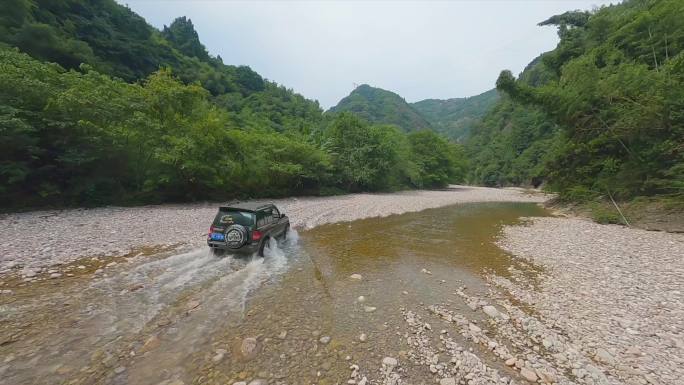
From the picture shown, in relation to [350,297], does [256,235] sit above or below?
above

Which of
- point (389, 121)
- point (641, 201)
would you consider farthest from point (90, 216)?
point (389, 121)

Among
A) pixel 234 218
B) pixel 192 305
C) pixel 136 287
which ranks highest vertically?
pixel 234 218

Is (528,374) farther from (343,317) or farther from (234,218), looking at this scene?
(234,218)

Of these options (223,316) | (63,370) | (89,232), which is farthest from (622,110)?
(89,232)

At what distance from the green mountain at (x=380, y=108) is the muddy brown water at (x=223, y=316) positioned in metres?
131

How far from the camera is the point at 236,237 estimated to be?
7.97 metres

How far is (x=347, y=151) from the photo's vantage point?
36.1 metres

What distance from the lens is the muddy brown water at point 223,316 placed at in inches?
144

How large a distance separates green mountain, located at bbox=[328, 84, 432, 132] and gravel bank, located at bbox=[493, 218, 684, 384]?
12850 centimetres

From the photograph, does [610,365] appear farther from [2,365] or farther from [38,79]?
[38,79]

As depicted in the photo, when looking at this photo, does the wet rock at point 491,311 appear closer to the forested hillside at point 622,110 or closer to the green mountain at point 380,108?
the forested hillside at point 622,110

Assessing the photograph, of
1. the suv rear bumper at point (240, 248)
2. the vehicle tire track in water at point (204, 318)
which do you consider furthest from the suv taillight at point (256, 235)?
the vehicle tire track in water at point (204, 318)

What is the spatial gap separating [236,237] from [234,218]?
62cm

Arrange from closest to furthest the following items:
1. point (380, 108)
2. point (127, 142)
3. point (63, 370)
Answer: point (63, 370) < point (127, 142) < point (380, 108)
